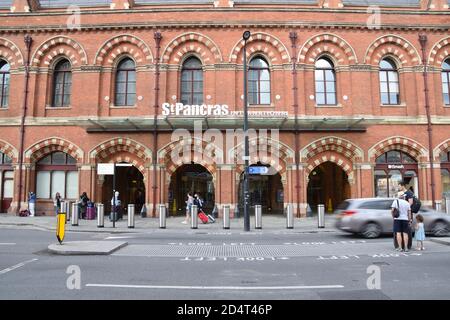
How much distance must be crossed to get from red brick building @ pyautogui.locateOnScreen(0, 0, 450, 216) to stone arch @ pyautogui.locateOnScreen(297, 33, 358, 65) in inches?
2.7

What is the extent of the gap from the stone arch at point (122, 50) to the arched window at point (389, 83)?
1478cm

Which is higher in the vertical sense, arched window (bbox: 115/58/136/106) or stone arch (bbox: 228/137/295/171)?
arched window (bbox: 115/58/136/106)

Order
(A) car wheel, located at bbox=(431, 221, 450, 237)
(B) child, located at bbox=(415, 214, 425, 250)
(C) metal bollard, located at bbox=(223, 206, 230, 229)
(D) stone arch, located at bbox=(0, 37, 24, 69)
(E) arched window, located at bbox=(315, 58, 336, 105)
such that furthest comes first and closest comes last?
(D) stone arch, located at bbox=(0, 37, 24, 69), (E) arched window, located at bbox=(315, 58, 336, 105), (C) metal bollard, located at bbox=(223, 206, 230, 229), (A) car wheel, located at bbox=(431, 221, 450, 237), (B) child, located at bbox=(415, 214, 425, 250)

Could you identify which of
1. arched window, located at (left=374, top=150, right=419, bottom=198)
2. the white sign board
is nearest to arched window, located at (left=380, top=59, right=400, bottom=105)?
arched window, located at (left=374, top=150, right=419, bottom=198)

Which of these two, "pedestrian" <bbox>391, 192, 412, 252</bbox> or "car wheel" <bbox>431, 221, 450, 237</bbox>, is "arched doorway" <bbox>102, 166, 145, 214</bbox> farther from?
"pedestrian" <bbox>391, 192, 412, 252</bbox>

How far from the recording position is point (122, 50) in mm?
23297

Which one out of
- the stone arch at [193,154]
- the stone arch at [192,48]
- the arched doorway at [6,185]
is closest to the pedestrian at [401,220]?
the stone arch at [193,154]

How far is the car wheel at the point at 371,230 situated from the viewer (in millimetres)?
13836

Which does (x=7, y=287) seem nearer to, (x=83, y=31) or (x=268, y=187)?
(x=83, y=31)

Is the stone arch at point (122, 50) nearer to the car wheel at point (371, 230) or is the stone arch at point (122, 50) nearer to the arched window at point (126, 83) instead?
the arched window at point (126, 83)

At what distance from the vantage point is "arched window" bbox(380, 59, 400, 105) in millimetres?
23500

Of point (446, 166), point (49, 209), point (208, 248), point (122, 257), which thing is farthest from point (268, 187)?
point (122, 257)

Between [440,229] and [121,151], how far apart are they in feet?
57.2

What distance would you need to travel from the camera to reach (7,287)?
6578 millimetres
